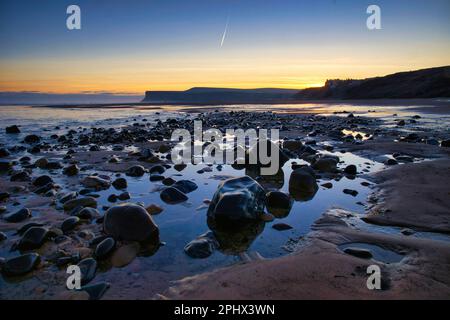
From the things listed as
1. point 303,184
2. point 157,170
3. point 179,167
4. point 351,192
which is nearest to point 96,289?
point 303,184

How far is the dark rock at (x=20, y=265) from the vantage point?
9.01 feet

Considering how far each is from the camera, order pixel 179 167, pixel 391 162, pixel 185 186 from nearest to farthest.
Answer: pixel 185 186 → pixel 391 162 → pixel 179 167

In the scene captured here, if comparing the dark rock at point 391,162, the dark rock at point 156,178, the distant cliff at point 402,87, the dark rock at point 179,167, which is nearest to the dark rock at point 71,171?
the dark rock at point 156,178

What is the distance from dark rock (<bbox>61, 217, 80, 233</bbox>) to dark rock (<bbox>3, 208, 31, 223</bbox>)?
27.8 inches

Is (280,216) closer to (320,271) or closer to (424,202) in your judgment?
(320,271)

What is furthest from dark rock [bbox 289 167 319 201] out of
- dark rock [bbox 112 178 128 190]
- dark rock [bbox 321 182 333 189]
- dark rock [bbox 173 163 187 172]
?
dark rock [bbox 112 178 128 190]

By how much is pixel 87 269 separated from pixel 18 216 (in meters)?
1.84

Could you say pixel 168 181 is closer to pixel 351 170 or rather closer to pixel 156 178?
pixel 156 178

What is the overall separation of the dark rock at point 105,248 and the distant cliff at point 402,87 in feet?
140

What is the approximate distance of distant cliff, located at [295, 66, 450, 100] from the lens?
127 ft

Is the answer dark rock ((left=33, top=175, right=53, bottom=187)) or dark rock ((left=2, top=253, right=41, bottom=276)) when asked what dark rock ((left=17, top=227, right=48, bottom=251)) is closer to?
dark rock ((left=2, top=253, right=41, bottom=276))

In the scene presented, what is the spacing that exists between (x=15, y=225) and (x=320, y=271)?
350 cm

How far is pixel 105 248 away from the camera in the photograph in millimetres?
3090
